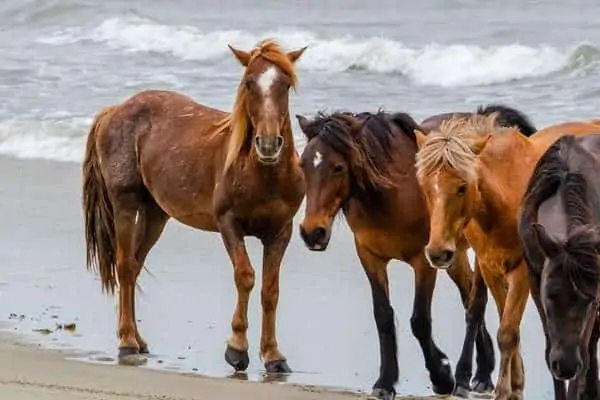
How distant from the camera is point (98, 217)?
30.1 ft

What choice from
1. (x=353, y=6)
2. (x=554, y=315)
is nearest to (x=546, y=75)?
(x=353, y=6)

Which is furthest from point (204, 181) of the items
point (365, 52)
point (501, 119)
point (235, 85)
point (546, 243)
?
point (365, 52)

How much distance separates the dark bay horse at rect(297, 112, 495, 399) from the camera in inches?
279

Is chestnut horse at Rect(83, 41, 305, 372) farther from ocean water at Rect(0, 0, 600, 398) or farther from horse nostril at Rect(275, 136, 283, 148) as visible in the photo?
ocean water at Rect(0, 0, 600, 398)

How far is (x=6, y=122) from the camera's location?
55.3ft

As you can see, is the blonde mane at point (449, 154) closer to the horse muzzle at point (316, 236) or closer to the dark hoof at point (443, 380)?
the horse muzzle at point (316, 236)

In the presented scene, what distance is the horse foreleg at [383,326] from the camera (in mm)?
7137

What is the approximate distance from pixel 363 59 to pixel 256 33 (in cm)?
448

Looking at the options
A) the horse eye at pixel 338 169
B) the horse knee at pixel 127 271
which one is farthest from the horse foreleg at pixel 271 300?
the horse knee at pixel 127 271

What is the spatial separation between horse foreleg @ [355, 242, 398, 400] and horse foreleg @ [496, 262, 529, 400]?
1.90ft

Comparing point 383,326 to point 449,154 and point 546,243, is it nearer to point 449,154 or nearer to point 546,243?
point 449,154

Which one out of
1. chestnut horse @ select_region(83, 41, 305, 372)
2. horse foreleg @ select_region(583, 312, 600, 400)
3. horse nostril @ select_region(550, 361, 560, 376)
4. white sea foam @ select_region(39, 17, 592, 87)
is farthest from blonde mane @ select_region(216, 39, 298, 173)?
white sea foam @ select_region(39, 17, 592, 87)

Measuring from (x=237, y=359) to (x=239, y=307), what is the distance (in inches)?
10.8

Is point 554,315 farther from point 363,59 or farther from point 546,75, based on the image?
point 363,59
